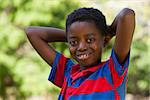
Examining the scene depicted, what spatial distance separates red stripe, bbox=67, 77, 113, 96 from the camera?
2.22 m

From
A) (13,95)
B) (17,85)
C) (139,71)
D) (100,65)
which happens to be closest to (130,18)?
(100,65)

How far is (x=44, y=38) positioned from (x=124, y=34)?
0.61m

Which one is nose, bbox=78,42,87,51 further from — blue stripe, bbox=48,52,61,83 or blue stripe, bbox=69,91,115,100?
blue stripe, bbox=48,52,61,83

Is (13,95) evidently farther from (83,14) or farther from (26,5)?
(83,14)

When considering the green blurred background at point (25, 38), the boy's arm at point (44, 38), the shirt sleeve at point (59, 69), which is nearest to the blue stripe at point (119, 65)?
the shirt sleeve at point (59, 69)

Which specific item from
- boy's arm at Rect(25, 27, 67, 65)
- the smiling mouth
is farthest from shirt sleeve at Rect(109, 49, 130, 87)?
Result: boy's arm at Rect(25, 27, 67, 65)

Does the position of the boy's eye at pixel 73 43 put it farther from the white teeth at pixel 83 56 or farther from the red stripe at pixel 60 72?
the red stripe at pixel 60 72

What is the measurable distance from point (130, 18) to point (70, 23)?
27 centimetres

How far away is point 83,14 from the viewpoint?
2.33 m

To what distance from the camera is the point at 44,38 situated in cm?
272

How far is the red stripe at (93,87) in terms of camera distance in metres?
2.22

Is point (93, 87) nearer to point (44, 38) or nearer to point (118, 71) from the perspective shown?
point (118, 71)

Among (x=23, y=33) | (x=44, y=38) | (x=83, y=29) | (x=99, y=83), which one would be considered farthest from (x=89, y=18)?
(x=23, y=33)

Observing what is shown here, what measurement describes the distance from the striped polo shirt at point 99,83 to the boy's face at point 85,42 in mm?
47
